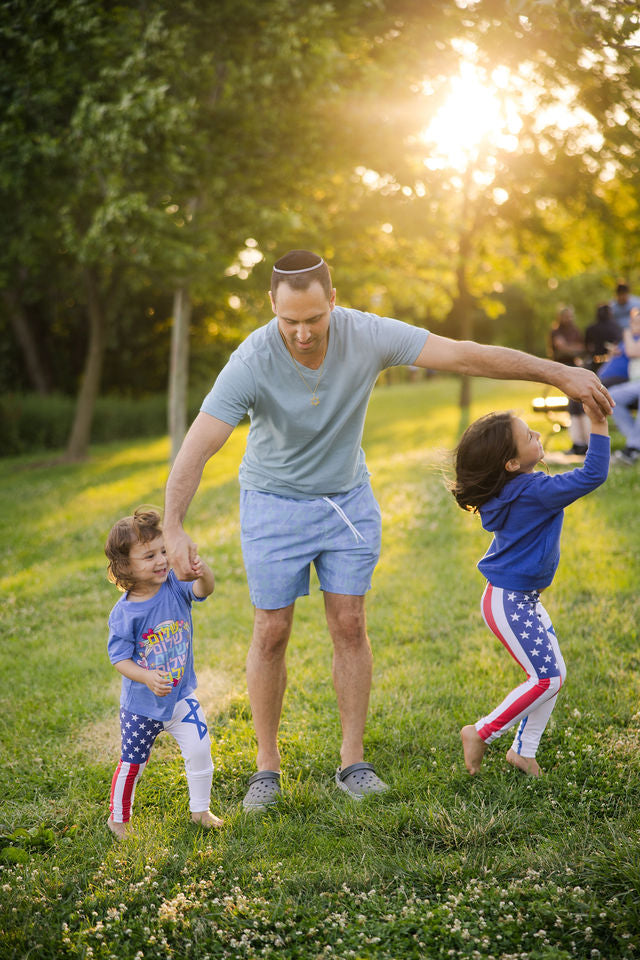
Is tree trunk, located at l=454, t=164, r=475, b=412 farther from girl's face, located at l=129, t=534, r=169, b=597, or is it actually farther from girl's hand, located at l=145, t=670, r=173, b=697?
girl's hand, located at l=145, t=670, r=173, b=697

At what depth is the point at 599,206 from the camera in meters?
17.9

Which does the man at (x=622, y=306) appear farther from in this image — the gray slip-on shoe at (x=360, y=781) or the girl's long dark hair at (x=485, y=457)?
the gray slip-on shoe at (x=360, y=781)

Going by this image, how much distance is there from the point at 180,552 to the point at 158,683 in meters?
0.59

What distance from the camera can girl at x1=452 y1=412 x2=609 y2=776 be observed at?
3.46m

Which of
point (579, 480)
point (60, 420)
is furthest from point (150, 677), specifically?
point (60, 420)

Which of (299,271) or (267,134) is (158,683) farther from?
(267,134)

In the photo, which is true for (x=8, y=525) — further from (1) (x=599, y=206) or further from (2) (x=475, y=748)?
(1) (x=599, y=206)

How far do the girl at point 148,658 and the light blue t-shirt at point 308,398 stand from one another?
0.59 metres

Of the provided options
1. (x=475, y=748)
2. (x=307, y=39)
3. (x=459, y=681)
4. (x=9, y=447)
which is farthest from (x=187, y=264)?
(x=9, y=447)

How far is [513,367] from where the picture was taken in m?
3.30

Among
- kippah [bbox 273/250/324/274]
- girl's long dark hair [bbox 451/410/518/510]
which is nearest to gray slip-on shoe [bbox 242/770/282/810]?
girl's long dark hair [bbox 451/410/518/510]

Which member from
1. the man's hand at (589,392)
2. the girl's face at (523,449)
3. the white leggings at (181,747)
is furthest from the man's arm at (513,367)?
the white leggings at (181,747)

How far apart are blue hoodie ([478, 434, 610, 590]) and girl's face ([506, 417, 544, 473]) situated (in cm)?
5

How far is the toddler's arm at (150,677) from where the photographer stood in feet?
10.6
